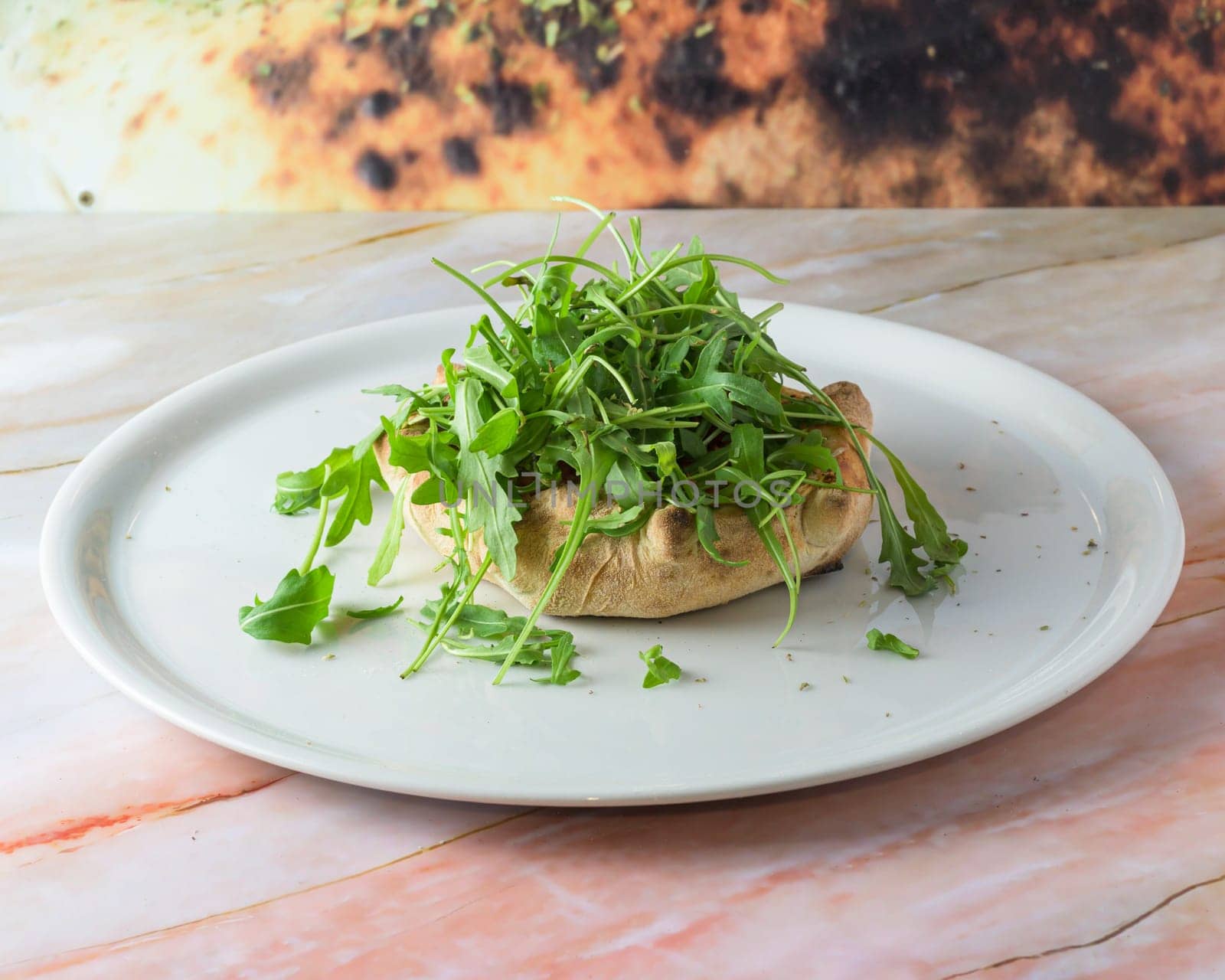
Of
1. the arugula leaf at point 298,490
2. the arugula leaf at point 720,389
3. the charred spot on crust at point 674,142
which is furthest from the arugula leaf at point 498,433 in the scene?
the charred spot on crust at point 674,142

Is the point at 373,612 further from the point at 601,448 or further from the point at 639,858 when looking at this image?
the point at 639,858

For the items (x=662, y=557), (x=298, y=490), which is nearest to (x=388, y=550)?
(x=298, y=490)

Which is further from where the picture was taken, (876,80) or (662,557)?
(876,80)

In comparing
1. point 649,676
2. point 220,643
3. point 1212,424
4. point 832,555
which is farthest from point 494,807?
point 1212,424

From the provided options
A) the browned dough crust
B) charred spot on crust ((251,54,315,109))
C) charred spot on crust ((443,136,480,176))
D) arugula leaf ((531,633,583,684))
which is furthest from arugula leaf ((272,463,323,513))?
charred spot on crust ((251,54,315,109))

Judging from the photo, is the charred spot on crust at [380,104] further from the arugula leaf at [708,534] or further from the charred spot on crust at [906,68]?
the arugula leaf at [708,534]

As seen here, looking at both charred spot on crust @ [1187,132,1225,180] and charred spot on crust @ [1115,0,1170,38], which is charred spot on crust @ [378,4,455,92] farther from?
charred spot on crust @ [1187,132,1225,180]

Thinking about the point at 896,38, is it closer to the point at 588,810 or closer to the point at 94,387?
the point at 94,387
